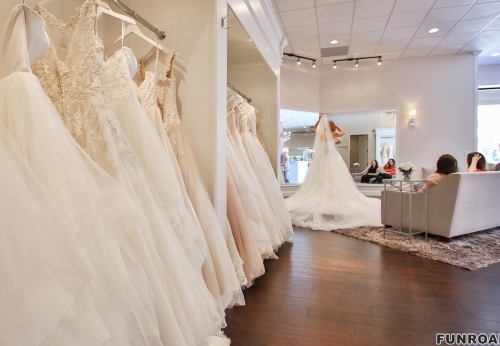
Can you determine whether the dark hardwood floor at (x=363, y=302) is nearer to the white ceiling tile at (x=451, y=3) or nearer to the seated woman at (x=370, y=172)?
the white ceiling tile at (x=451, y=3)

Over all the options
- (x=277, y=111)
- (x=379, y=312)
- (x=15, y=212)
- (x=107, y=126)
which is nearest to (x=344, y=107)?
(x=277, y=111)

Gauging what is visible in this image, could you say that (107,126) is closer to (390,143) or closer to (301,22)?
(301,22)

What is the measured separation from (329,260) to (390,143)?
208 inches

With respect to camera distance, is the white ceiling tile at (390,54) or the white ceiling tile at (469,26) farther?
the white ceiling tile at (390,54)

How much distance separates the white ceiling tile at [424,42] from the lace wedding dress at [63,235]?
21.2ft

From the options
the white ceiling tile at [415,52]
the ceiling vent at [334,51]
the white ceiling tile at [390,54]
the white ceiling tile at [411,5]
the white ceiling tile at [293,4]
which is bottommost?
the white ceiling tile at [411,5]

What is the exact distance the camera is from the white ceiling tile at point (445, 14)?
438 cm

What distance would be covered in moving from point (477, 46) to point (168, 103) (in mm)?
6977

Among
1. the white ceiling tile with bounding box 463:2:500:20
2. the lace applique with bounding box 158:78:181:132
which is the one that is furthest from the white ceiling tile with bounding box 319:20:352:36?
the lace applique with bounding box 158:78:181:132

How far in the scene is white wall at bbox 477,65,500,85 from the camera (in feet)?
22.2

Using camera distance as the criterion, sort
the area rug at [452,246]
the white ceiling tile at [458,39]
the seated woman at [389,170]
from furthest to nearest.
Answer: the seated woman at [389,170] < the white ceiling tile at [458,39] < the area rug at [452,246]

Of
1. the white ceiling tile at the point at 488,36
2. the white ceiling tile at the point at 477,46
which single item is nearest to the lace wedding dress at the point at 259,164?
the white ceiling tile at the point at 488,36

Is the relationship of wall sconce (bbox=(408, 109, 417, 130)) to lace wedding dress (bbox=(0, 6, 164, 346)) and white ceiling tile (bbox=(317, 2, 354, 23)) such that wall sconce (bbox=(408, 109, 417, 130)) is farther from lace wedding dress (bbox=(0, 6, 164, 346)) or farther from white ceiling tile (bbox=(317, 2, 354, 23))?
lace wedding dress (bbox=(0, 6, 164, 346))

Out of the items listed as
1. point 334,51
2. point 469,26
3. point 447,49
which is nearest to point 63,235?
point 334,51
